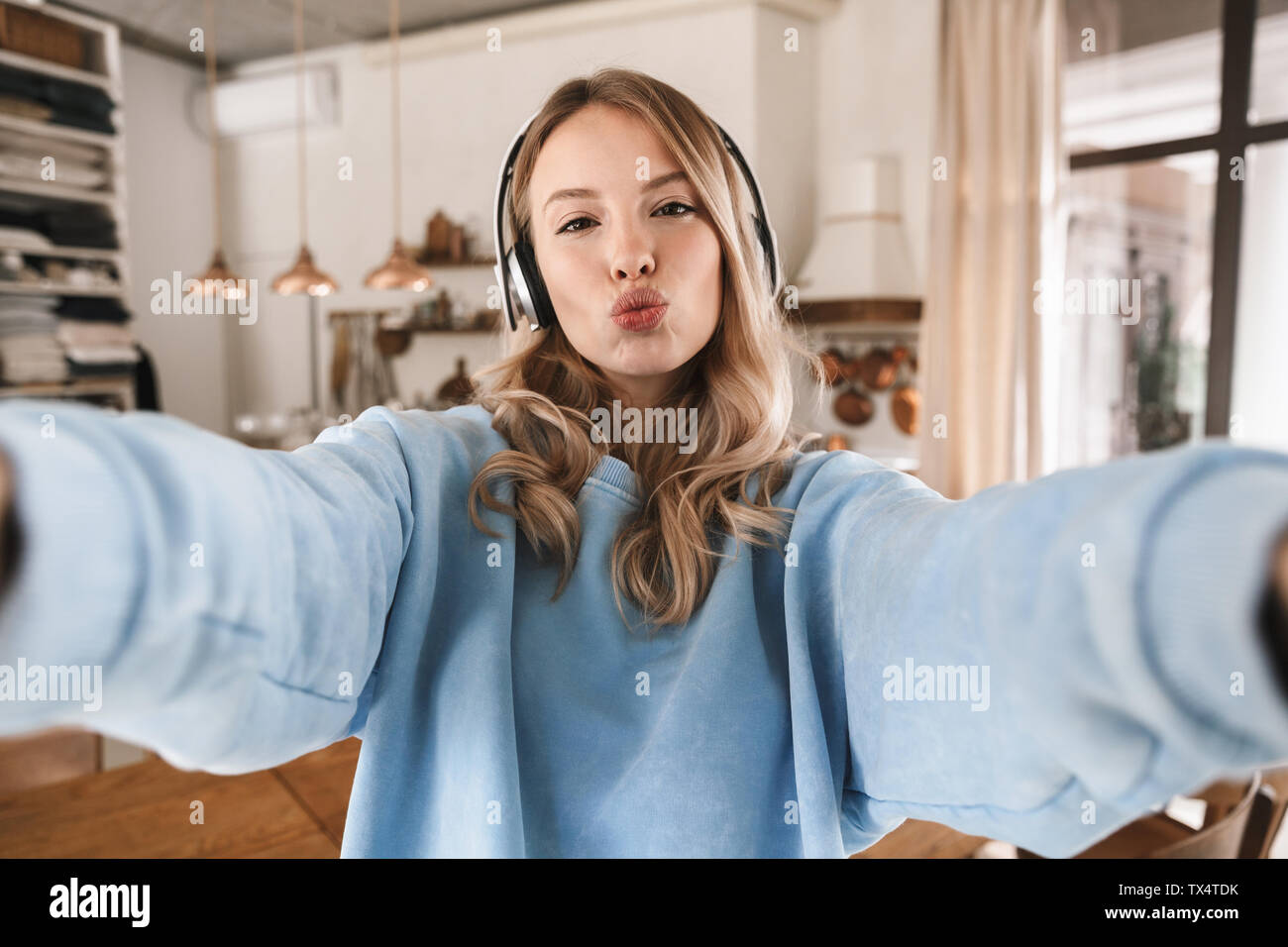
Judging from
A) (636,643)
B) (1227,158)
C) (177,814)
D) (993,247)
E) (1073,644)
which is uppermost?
(1227,158)

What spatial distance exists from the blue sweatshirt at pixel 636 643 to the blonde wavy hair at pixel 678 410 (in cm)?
2

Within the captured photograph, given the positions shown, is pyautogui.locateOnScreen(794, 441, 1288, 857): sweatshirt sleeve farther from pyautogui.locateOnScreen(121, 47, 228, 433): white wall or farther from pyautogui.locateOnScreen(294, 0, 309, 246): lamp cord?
pyautogui.locateOnScreen(121, 47, 228, 433): white wall

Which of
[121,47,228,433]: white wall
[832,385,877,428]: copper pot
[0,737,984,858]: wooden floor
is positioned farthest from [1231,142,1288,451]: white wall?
[121,47,228,433]: white wall

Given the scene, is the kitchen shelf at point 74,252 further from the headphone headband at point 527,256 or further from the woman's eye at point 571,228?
the woman's eye at point 571,228

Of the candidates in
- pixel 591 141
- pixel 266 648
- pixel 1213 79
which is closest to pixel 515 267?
pixel 591 141

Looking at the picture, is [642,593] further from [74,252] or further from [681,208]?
[74,252]

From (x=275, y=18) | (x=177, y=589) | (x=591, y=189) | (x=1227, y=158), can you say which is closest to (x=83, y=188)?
(x=275, y=18)

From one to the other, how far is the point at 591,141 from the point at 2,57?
3595mm

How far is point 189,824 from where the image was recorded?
116cm

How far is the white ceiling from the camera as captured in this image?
3963mm

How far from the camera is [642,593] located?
0.67 m

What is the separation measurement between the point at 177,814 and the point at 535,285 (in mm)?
954
